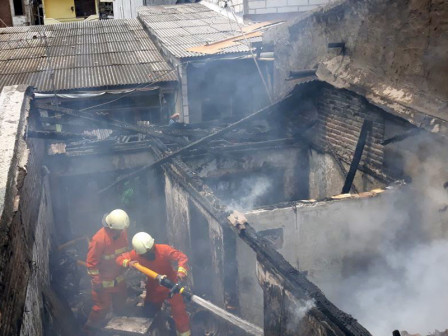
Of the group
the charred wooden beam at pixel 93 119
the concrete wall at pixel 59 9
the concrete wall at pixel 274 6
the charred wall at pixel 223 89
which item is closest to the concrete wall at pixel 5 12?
the concrete wall at pixel 59 9

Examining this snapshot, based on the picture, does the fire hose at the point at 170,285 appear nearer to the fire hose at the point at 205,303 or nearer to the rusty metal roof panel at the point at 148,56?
the fire hose at the point at 205,303

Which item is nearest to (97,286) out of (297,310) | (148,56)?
(297,310)

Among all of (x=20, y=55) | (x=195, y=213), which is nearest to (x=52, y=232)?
(x=195, y=213)

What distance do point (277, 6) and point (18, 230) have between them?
14.2 metres

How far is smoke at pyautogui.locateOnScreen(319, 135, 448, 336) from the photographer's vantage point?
24.2 feet

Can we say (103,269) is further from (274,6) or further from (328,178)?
(274,6)

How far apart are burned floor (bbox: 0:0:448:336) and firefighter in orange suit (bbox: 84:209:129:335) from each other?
278 millimetres

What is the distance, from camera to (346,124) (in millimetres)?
9523

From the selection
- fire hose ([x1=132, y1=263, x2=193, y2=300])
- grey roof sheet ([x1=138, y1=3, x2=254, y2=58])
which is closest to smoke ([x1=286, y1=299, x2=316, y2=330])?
fire hose ([x1=132, y1=263, x2=193, y2=300])

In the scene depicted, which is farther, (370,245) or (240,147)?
(240,147)

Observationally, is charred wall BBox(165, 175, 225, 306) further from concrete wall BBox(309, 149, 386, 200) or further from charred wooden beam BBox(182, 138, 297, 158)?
concrete wall BBox(309, 149, 386, 200)

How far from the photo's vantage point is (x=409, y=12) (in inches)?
299

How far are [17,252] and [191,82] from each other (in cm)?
1197

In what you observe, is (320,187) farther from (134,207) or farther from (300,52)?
(134,207)
